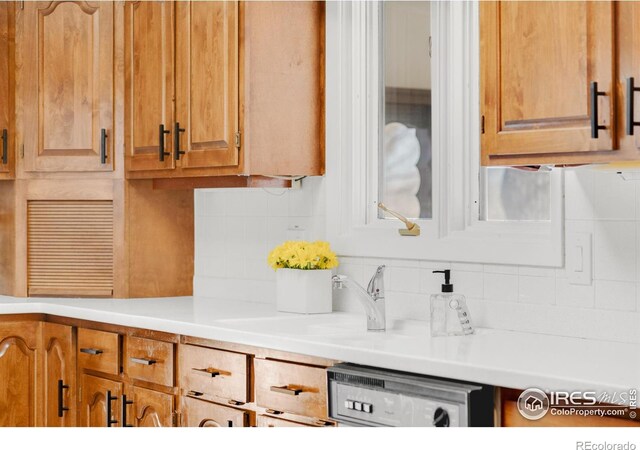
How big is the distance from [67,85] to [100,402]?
1.42 metres

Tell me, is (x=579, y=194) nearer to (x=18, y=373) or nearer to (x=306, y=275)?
(x=306, y=275)

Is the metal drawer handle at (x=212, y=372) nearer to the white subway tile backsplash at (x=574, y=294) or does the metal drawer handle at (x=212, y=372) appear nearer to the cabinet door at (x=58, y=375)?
the cabinet door at (x=58, y=375)

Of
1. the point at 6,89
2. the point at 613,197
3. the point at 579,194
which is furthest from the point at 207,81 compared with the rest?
the point at 613,197

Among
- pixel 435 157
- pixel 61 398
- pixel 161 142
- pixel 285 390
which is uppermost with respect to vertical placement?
pixel 161 142

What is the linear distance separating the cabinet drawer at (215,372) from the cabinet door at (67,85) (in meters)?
1.25

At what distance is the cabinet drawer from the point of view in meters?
2.97

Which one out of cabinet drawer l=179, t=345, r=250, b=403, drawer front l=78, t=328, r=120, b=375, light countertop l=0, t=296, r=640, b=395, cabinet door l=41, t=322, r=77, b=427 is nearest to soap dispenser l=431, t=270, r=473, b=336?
light countertop l=0, t=296, r=640, b=395

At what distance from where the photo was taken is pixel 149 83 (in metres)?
3.88

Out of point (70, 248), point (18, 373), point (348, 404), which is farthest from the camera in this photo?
point (70, 248)

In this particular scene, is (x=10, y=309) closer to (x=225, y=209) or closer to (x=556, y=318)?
(x=225, y=209)

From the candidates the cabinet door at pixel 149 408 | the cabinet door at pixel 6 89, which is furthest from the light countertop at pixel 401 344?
the cabinet door at pixel 6 89

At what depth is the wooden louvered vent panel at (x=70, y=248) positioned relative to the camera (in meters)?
4.15
